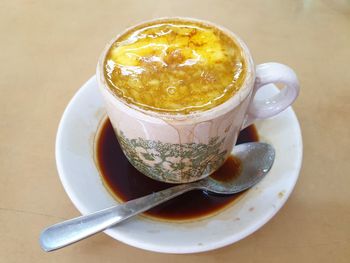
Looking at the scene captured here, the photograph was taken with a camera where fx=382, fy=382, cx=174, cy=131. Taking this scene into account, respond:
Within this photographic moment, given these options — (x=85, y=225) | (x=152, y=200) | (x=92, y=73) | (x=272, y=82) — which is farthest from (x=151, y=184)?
(x=92, y=73)

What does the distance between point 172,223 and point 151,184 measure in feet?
0.38

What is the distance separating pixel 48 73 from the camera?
3.51 ft

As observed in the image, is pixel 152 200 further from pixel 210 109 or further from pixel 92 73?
pixel 92 73

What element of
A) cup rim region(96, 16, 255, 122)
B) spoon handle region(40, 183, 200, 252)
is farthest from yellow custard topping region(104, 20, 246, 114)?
spoon handle region(40, 183, 200, 252)

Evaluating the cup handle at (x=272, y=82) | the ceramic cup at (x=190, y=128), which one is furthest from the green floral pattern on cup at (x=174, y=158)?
the cup handle at (x=272, y=82)

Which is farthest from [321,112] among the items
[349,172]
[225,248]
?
[225,248]

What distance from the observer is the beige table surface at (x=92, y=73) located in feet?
2.38

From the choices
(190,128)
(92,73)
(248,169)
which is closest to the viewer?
(190,128)

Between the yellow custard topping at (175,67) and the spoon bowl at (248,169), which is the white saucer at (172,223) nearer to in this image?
the spoon bowl at (248,169)

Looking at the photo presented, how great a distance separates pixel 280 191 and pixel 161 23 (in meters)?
0.41

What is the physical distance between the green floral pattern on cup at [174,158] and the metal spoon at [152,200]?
0.03 meters

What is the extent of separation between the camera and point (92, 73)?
42.4 inches

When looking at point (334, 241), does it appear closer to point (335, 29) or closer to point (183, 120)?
point (183, 120)

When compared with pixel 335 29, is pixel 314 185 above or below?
below
